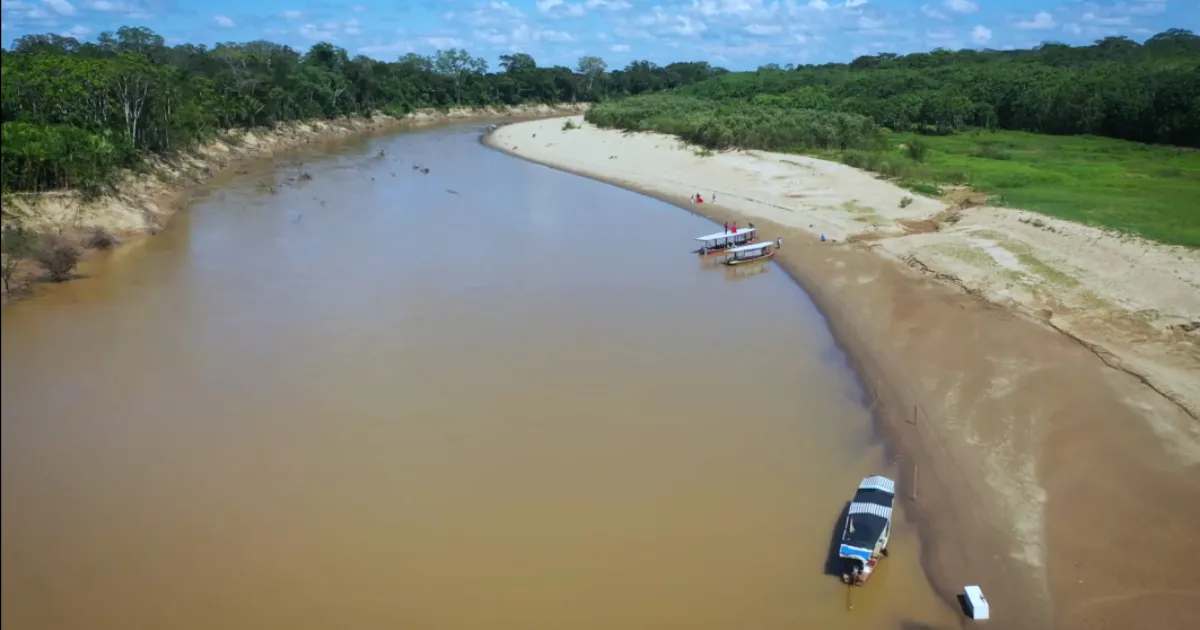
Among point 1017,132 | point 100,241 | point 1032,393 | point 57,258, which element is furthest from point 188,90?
point 1017,132

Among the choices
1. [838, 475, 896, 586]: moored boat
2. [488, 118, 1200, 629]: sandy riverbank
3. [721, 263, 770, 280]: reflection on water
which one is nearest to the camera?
[838, 475, 896, 586]: moored boat

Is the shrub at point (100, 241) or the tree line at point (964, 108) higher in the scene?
the tree line at point (964, 108)

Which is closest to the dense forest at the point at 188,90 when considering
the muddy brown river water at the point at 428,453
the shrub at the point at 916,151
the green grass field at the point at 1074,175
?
the muddy brown river water at the point at 428,453

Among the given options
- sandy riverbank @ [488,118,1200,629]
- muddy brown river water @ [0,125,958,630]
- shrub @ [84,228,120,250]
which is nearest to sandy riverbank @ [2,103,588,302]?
shrub @ [84,228,120,250]

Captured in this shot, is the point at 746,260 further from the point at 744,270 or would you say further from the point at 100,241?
the point at 100,241

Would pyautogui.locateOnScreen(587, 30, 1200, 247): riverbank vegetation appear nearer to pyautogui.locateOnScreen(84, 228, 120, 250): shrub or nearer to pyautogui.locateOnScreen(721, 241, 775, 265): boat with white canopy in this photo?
pyautogui.locateOnScreen(721, 241, 775, 265): boat with white canopy

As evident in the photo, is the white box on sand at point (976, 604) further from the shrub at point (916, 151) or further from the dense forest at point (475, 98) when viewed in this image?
the shrub at point (916, 151)

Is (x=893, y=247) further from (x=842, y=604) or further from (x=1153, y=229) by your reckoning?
(x=842, y=604)
